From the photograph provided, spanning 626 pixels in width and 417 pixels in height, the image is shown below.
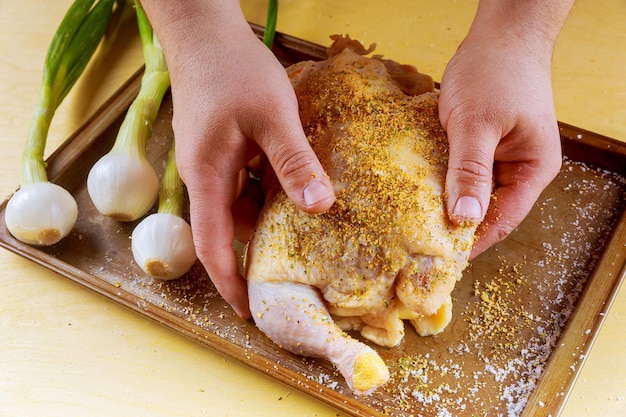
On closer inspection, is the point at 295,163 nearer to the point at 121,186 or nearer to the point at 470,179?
the point at 470,179

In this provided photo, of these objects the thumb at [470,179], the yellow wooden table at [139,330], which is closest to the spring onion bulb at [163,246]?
the yellow wooden table at [139,330]

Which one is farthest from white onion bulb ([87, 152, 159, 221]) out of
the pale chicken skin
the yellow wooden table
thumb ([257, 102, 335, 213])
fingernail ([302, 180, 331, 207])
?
fingernail ([302, 180, 331, 207])

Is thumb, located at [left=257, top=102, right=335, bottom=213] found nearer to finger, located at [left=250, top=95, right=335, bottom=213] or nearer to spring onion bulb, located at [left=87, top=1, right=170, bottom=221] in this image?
finger, located at [left=250, top=95, right=335, bottom=213]

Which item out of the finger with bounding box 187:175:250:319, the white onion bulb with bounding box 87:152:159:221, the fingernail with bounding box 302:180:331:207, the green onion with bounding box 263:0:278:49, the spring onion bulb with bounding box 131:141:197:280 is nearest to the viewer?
the fingernail with bounding box 302:180:331:207

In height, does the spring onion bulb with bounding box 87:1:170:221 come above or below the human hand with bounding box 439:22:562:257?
below

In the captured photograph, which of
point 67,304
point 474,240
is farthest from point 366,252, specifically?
point 67,304

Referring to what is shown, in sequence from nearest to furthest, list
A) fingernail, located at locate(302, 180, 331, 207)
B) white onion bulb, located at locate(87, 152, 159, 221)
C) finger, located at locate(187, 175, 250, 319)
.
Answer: fingernail, located at locate(302, 180, 331, 207)
finger, located at locate(187, 175, 250, 319)
white onion bulb, located at locate(87, 152, 159, 221)
